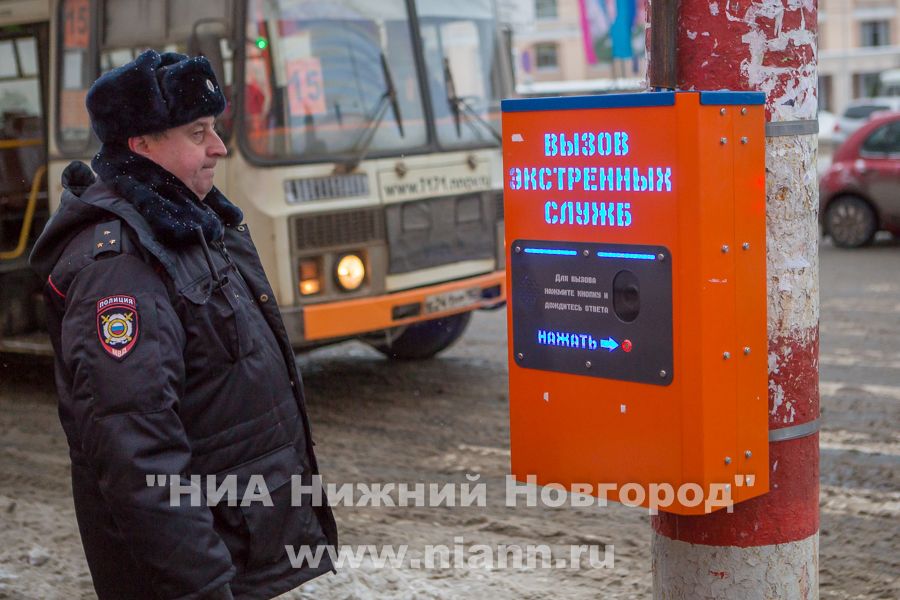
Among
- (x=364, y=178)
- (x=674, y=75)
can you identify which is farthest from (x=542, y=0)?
(x=674, y=75)

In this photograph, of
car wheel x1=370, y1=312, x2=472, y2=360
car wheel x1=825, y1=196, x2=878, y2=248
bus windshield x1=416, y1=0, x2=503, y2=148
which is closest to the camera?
bus windshield x1=416, y1=0, x2=503, y2=148

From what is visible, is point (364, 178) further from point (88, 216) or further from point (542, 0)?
point (542, 0)

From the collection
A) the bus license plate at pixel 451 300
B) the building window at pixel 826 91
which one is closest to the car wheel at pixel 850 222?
the bus license plate at pixel 451 300

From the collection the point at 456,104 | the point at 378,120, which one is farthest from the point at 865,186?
the point at 378,120

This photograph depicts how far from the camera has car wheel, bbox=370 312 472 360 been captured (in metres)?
9.13

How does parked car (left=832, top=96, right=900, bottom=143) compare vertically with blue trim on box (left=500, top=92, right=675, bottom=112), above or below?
below

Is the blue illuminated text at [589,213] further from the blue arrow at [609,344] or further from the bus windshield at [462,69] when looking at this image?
the bus windshield at [462,69]

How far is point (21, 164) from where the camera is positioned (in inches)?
359

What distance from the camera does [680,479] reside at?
108 inches

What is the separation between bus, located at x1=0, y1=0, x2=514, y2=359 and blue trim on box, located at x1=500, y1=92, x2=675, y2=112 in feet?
14.5

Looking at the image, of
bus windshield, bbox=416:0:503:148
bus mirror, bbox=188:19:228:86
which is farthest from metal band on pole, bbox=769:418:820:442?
bus windshield, bbox=416:0:503:148

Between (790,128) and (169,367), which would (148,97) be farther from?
(790,128)

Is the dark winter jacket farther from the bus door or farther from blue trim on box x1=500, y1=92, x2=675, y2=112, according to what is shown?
the bus door

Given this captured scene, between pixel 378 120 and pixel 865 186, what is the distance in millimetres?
8239
